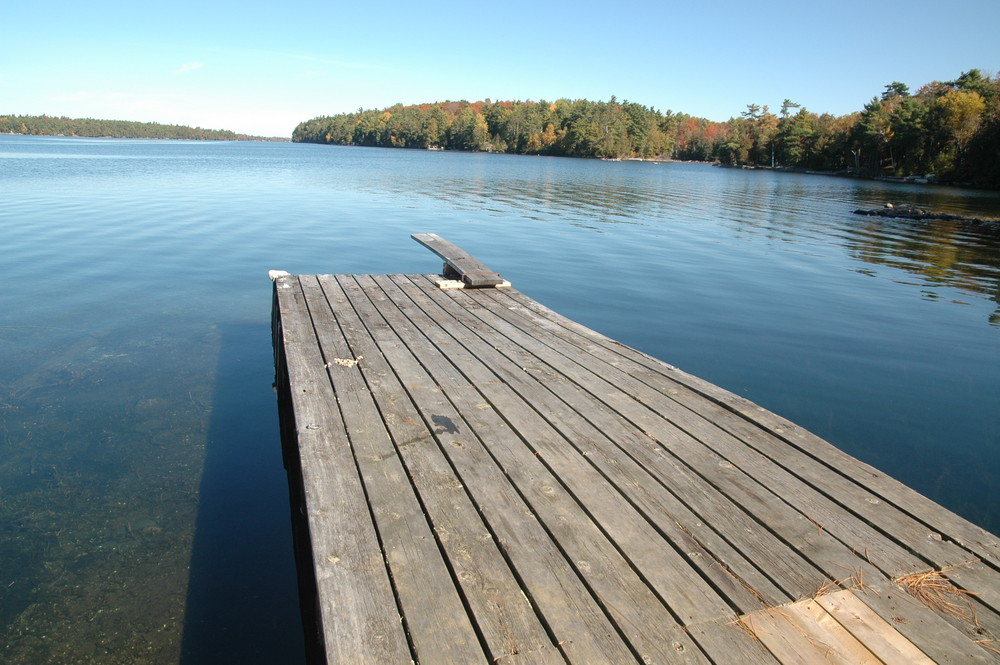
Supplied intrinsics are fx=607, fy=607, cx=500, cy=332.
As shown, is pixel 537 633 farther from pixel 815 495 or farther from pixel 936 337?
pixel 936 337

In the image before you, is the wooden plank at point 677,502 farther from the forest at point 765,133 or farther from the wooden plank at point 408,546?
the forest at point 765,133

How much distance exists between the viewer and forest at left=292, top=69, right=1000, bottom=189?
53.6 m

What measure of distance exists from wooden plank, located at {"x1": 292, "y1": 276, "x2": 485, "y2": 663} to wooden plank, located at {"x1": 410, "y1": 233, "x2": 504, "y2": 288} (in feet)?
10.2

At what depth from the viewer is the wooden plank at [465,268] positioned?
674 centimetres

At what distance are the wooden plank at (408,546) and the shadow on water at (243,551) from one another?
107 centimetres

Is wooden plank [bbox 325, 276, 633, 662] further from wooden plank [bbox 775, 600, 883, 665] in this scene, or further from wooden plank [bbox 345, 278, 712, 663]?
wooden plank [bbox 775, 600, 883, 665]

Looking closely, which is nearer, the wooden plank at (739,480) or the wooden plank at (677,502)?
the wooden plank at (677,502)

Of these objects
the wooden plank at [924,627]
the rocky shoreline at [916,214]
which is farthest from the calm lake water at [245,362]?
the rocky shoreline at [916,214]

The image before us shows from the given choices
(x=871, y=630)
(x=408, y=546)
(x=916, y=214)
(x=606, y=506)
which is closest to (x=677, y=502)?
(x=606, y=506)

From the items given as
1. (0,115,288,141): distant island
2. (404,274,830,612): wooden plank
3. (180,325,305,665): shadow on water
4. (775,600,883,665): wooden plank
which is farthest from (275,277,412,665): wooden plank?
(0,115,288,141): distant island

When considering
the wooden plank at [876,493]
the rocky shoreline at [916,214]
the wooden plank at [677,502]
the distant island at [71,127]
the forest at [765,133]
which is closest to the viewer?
the wooden plank at [677,502]

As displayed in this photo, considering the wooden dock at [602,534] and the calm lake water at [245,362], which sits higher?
the wooden dock at [602,534]

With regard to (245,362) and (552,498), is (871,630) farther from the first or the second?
(245,362)

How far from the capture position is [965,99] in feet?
176
